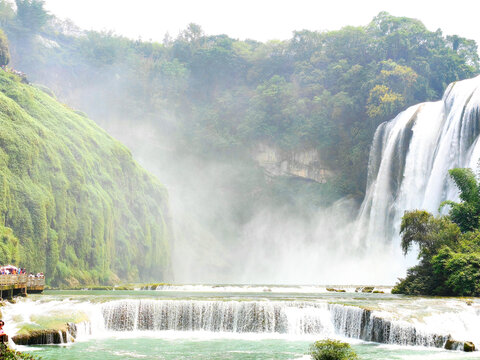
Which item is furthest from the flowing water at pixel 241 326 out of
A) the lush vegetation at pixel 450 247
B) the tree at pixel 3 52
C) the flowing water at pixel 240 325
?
the tree at pixel 3 52

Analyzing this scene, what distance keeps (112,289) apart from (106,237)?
36.3 ft

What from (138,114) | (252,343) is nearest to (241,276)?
(138,114)

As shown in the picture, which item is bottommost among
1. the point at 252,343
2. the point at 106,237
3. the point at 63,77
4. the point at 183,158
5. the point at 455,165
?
the point at 252,343

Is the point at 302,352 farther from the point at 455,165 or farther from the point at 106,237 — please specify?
the point at 106,237

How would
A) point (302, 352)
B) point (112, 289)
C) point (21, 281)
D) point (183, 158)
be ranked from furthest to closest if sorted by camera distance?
point (183, 158) < point (112, 289) < point (21, 281) < point (302, 352)

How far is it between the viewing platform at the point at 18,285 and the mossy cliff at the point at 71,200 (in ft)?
15.4

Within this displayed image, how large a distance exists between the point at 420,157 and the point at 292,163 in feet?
87.7

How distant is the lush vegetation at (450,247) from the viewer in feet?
104

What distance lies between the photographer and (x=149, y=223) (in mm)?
63344

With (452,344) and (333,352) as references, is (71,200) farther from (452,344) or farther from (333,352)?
(333,352)

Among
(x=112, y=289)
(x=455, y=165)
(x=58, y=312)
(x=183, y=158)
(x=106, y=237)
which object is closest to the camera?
(x=58, y=312)

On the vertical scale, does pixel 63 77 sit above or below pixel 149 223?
above

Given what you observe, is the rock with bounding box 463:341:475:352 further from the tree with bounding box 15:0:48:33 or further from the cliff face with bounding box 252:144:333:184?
the tree with bounding box 15:0:48:33

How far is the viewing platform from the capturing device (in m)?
29.3
